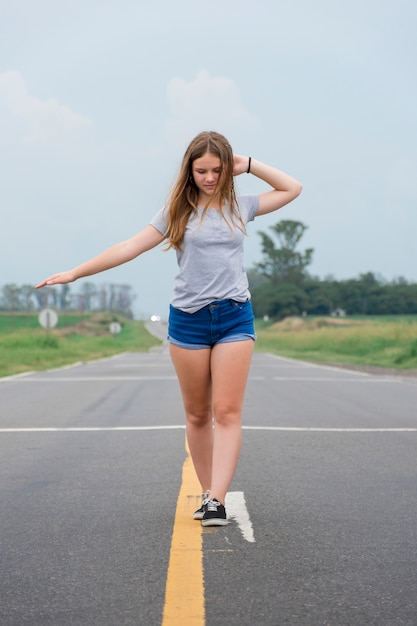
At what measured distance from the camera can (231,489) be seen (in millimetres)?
6047

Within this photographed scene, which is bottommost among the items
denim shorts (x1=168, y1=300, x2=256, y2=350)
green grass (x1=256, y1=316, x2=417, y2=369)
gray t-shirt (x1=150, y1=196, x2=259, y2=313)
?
green grass (x1=256, y1=316, x2=417, y2=369)

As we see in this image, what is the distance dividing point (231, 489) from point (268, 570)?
6.78 ft

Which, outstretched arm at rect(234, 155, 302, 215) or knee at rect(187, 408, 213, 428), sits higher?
outstretched arm at rect(234, 155, 302, 215)

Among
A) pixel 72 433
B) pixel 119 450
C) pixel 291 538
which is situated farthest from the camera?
pixel 72 433

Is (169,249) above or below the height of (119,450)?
above

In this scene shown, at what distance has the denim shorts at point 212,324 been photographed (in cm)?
491

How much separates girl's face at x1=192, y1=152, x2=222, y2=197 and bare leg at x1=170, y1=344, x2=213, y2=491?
0.84 metres

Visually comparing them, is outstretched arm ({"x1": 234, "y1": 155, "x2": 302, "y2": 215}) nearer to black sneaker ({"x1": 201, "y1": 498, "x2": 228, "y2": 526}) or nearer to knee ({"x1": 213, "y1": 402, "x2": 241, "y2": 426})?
knee ({"x1": 213, "y1": 402, "x2": 241, "y2": 426})

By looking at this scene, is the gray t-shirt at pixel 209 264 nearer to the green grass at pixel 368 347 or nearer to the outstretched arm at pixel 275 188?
the outstretched arm at pixel 275 188

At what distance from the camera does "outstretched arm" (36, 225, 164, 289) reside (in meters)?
5.04

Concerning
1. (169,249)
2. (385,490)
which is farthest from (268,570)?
(385,490)

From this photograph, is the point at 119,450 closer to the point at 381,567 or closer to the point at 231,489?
the point at 231,489

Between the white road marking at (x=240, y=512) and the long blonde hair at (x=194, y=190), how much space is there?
145 cm

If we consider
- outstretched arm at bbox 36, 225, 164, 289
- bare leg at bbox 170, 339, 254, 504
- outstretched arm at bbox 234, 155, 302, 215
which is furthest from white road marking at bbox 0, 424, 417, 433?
outstretched arm at bbox 36, 225, 164, 289
